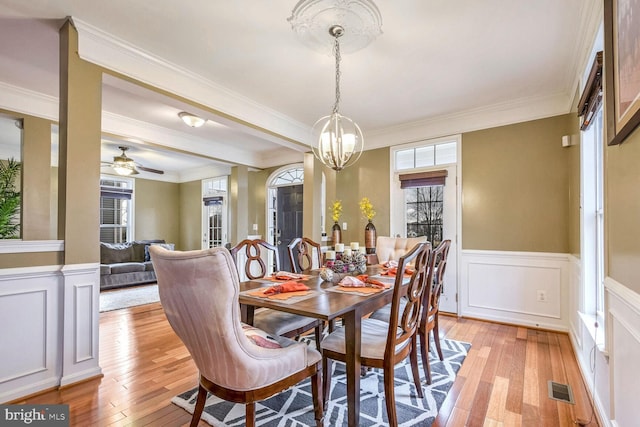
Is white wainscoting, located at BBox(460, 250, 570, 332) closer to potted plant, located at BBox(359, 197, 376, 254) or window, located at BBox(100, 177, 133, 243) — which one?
potted plant, located at BBox(359, 197, 376, 254)

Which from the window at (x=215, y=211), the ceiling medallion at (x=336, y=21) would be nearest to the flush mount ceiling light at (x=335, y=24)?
the ceiling medallion at (x=336, y=21)

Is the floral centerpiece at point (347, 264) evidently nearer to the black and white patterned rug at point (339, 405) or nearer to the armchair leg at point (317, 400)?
the black and white patterned rug at point (339, 405)

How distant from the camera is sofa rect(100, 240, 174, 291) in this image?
5.67 meters

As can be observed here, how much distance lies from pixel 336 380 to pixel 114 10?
2.97 m

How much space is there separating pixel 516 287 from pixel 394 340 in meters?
2.67

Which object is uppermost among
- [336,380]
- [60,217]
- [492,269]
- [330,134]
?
[330,134]

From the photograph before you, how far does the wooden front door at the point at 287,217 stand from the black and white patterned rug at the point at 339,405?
3.89 metres

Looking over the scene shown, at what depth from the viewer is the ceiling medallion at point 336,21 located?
193cm

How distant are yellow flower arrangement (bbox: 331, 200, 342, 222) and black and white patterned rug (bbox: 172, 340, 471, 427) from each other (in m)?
2.73

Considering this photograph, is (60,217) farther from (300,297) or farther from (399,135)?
(399,135)

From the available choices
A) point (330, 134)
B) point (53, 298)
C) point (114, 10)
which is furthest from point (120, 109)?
point (330, 134)

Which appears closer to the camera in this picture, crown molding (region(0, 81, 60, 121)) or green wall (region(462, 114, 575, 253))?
crown molding (region(0, 81, 60, 121))

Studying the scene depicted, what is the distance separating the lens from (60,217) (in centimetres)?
216

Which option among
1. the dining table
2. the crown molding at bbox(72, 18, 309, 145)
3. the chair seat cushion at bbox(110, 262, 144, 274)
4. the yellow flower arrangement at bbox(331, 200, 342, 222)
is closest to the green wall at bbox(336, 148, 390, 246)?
the yellow flower arrangement at bbox(331, 200, 342, 222)
